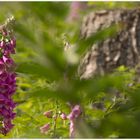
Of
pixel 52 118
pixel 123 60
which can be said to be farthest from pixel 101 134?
pixel 123 60

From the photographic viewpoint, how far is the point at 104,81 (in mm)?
705

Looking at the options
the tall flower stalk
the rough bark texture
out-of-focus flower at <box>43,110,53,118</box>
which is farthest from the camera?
the rough bark texture

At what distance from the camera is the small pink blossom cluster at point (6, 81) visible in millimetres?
2293

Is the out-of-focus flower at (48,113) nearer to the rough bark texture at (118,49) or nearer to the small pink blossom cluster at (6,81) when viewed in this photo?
the small pink blossom cluster at (6,81)

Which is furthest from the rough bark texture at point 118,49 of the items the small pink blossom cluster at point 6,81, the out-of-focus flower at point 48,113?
the small pink blossom cluster at point 6,81

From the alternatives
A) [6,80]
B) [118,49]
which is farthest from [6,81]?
[118,49]

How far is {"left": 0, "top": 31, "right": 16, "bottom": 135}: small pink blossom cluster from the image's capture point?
229 centimetres

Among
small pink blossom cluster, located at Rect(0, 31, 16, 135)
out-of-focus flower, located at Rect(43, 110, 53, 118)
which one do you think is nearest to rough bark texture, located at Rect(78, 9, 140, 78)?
out-of-focus flower, located at Rect(43, 110, 53, 118)

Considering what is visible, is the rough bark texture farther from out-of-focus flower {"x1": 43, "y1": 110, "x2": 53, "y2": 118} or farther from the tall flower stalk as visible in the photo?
the tall flower stalk

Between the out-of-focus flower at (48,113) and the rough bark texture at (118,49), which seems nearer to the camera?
the out-of-focus flower at (48,113)

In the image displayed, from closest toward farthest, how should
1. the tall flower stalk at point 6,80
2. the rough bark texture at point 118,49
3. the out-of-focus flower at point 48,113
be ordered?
the tall flower stalk at point 6,80, the out-of-focus flower at point 48,113, the rough bark texture at point 118,49

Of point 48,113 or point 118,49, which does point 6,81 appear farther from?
point 118,49

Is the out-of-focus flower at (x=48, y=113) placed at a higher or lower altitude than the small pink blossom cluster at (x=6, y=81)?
lower

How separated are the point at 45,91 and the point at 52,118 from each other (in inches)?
74.8
